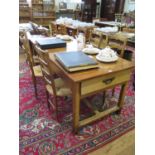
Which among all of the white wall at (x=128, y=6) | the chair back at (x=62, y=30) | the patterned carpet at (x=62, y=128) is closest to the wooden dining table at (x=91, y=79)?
the patterned carpet at (x=62, y=128)

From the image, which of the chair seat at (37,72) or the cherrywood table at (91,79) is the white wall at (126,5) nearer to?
the chair seat at (37,72)

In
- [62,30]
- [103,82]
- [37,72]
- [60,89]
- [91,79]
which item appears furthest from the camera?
[62,30]

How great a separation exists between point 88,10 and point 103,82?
5943 mm

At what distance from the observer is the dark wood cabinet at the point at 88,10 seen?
21.8 feet

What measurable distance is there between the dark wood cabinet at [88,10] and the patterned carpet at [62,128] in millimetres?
5261

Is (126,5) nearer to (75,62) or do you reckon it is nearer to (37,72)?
(37,72)

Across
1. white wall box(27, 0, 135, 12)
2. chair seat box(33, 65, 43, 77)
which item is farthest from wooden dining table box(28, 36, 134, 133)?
white wall box(27, 0, 135, 12)

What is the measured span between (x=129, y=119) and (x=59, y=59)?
112 centimetres

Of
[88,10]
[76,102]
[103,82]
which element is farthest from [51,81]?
[88,10]

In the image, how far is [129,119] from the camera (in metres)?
1.93

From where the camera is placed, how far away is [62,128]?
1.78m

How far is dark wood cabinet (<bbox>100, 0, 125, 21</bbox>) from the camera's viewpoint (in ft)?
21.1
